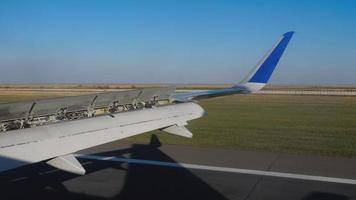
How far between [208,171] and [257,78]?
8.88 ft

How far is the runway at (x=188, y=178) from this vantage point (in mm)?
8133

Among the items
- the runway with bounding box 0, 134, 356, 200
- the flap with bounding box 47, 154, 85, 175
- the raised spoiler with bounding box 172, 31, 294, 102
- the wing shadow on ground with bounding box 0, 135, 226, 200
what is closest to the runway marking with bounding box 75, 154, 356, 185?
the runway with bounding box 0, 134, 356, 200

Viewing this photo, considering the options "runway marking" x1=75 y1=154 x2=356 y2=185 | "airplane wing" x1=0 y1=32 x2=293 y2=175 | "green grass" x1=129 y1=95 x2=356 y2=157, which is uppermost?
A: "airplane wing" x1=0 y1=32 x2=293 y2=175

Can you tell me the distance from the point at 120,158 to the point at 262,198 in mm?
5157

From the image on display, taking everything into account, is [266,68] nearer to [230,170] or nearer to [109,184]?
[230,170]

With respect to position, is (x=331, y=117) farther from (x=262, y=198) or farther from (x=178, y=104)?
(x=178, y=104)

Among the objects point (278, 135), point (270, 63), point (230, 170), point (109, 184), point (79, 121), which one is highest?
point (270, 63)

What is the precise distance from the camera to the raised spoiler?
7602mm

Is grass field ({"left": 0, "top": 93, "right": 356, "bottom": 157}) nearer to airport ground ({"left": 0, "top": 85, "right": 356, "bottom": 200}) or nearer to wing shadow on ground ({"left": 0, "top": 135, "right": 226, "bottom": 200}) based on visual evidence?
airport ground ({"left": 0, "top": 85, "right": 356, "bottom": 200})

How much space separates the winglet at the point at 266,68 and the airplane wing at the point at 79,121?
4.30ft

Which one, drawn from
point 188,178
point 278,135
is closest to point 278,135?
point 278,135

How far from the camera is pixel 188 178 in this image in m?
9.41

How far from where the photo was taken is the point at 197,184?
884cm

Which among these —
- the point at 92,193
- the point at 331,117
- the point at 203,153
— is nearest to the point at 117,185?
the point at 92,193
